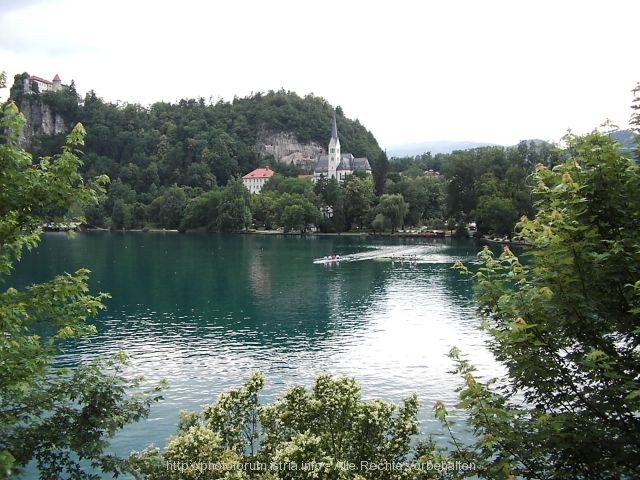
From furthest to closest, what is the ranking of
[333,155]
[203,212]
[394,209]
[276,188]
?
[333,155]
[276,188]
[203,212]
[394,209]

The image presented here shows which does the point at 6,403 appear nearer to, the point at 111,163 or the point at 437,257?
the point at 437,257

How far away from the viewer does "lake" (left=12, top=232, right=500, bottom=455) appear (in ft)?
79.3

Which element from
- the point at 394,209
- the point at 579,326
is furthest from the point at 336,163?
the point at 579,326

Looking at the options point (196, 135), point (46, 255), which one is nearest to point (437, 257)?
point (46, 255)

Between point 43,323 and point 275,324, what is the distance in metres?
26.8

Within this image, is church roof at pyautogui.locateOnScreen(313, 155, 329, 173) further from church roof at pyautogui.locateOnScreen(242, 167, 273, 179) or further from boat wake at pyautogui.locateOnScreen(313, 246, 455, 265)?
boat wake at pyautogui.locateOnScreen(313, 246, 455, 265)

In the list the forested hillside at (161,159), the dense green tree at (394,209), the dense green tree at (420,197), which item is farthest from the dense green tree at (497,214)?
the forested hillside at (161,159)

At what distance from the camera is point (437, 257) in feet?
240

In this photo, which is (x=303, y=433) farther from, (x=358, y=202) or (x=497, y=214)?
(x=358, y=202)

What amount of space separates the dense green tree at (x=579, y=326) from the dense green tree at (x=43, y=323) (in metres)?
6.14

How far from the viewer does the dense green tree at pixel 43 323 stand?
8180mm

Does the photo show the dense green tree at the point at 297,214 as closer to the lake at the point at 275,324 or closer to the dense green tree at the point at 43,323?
the lake at the point at 275,324

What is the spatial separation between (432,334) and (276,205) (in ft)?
311

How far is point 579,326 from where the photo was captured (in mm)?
7629
